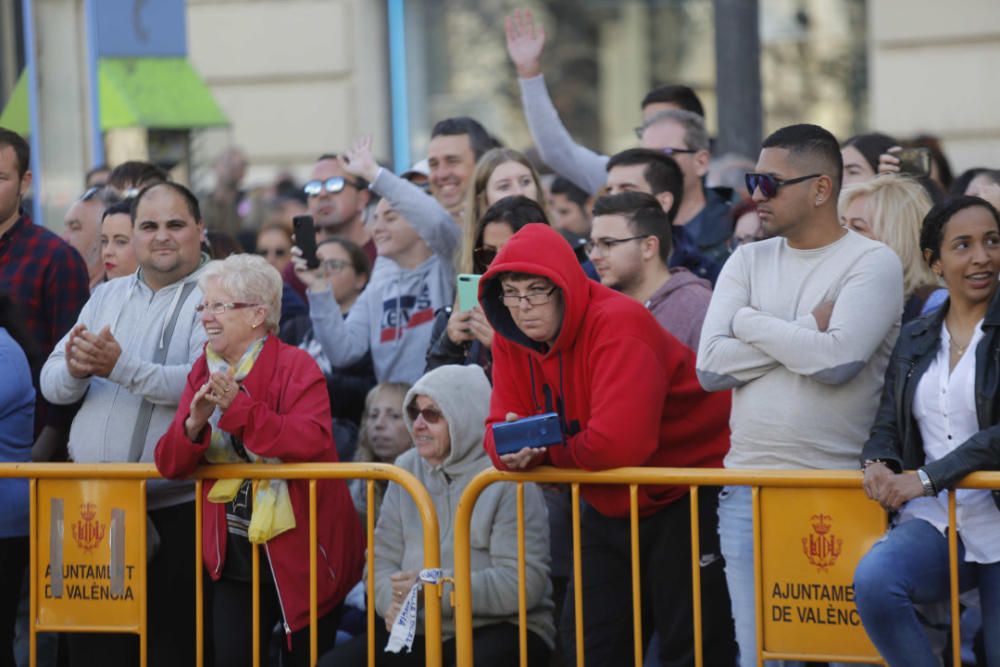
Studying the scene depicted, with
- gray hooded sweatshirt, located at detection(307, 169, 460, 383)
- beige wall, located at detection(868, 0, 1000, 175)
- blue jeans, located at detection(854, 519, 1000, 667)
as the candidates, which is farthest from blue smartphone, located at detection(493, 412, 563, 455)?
beige wall, located at detection(868, 0, 1000, 175)

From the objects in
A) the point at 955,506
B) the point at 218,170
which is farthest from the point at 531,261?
the point at 218,170

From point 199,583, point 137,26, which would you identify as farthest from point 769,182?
point 137,26

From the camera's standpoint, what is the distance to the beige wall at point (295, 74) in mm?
12609

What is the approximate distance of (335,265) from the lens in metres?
7.74

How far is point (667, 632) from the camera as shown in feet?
18.1

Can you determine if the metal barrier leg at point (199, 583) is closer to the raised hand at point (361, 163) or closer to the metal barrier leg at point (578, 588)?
the metal barrier leg at point (578, 588)

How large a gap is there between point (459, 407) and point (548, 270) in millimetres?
862

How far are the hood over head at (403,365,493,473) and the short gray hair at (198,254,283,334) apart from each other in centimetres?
58

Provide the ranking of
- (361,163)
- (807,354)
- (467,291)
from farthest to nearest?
(361,163)
(467,291)
(807,354)

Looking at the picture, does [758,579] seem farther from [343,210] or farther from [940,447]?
[343,210]

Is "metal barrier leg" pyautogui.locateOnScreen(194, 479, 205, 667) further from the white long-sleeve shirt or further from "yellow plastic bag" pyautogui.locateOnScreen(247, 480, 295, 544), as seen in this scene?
the white long-sleeve shirt

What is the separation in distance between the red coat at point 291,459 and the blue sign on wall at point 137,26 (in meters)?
3.83

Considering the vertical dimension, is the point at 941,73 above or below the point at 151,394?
above

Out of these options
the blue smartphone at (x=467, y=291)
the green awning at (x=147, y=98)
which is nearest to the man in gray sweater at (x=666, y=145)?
the blue smartphone at (x=467, y=291)
